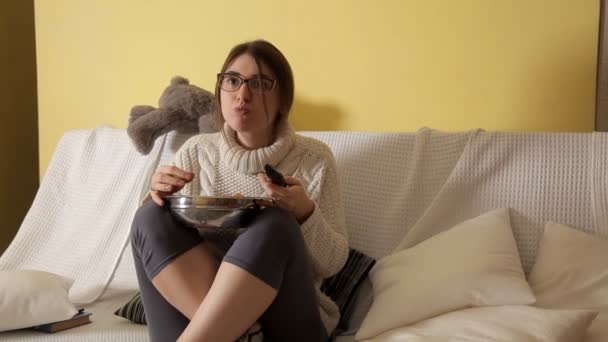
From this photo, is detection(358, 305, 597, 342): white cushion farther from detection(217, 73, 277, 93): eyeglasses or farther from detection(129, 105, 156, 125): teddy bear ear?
detection(129, 105, 156, 125): teddy bear ear

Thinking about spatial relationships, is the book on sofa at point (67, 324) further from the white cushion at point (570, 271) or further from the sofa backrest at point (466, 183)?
the white cushion at point (570, 271)

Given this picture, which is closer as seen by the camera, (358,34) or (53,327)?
(53,327)

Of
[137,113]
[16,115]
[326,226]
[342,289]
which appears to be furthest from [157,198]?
[16,115]

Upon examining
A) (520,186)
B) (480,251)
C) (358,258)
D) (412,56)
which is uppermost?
(412,56)

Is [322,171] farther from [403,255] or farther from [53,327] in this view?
[53,327]

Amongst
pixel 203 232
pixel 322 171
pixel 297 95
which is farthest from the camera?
pixel 297 95

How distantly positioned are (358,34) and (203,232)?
0.94 meters

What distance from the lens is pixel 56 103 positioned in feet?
8.55

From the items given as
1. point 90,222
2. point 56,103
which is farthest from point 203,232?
point 56,103

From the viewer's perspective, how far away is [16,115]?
333 cm

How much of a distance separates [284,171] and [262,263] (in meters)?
0.41

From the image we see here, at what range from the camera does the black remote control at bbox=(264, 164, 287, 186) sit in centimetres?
133

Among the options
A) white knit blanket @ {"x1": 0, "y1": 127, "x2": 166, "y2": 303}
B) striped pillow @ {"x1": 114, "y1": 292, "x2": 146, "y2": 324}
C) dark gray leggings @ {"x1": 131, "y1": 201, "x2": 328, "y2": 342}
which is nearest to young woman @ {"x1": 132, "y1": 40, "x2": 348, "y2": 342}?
dark gray leggings @ {"x1": 131, "y1": 201, "x2": 328, "y2": 342}

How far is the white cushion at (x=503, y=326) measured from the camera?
49.3 inches
